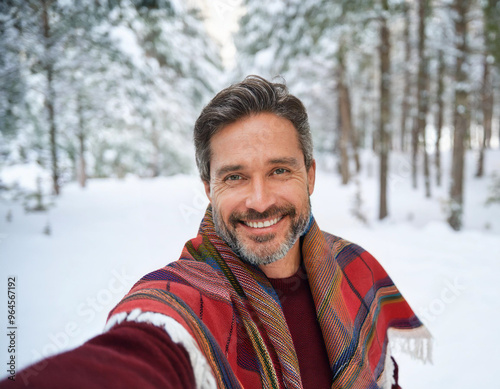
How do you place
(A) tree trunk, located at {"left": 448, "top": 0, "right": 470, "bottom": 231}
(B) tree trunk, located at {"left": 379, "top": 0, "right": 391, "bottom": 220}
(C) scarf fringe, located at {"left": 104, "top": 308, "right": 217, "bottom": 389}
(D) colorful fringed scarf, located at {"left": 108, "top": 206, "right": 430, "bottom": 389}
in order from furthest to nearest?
(B) tree trunk, located at {"left": 379, "top": 0, "right": 391, "bottom": 220} < (A) tree trunk, located at {"left": 448, "top": 0, "right": 470, "bottom": 231} < (D) colorful fringed scarf, located at {"left": 108, "top": 206, "right": 430, "bottom": 389} < (C) scarf fringe, located at {"left": 104, "top": 308, "right": 217, "bottom": 389}

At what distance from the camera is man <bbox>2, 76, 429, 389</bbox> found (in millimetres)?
900

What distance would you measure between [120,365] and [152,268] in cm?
441

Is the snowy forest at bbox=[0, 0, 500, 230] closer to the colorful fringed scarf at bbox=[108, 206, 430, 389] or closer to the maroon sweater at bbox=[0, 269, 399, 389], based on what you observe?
the colorful fringed scarf at bbox=[108, 206, 430, 389]

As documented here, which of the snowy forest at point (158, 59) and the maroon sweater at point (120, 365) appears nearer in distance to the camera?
the maroon sweater at point (120, 365)

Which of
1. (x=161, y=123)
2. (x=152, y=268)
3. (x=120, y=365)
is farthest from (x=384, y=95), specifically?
(x=120, y=365)

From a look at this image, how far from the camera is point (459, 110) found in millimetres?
7559

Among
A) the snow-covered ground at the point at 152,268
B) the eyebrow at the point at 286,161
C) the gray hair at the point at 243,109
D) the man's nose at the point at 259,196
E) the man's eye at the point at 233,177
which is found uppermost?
the gray hair at the point at 243,109

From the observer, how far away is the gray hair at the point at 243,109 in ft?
5.13

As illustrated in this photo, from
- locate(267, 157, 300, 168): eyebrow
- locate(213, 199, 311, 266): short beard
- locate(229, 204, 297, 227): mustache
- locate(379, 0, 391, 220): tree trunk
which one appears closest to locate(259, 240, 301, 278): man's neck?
locate(213, 199, 311, 266): short beard

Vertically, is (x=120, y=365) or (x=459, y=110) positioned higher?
(x=459, y=110)

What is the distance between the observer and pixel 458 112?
7.58 m

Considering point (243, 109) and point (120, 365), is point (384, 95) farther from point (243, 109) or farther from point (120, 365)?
point (120, 365)

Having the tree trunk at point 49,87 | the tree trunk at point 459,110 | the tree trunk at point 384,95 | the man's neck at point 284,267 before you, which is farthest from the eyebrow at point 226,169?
the tree trunk at point 459,110

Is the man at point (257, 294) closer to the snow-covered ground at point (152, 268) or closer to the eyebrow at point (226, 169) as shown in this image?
the eyebrow at point (226, 169)
